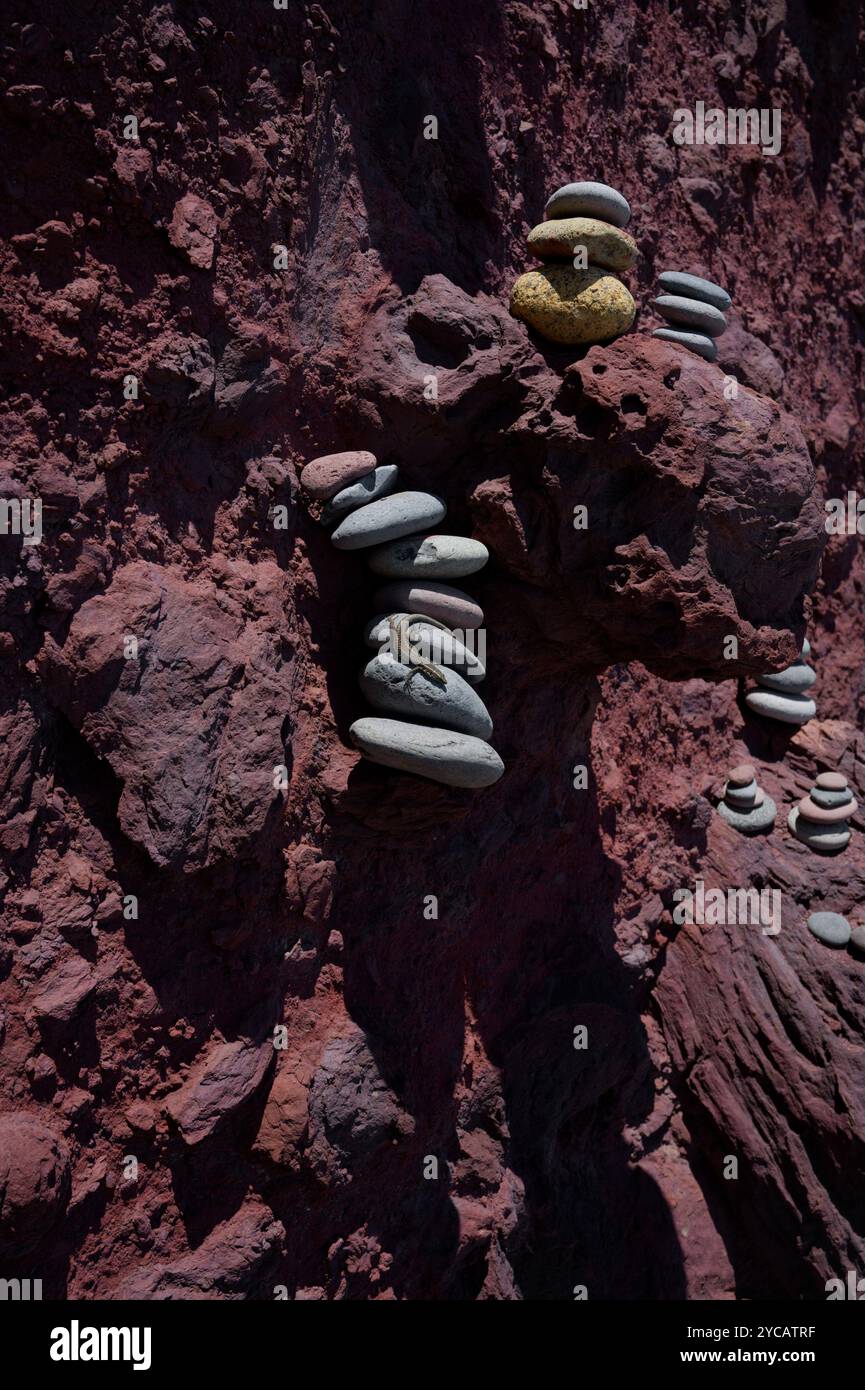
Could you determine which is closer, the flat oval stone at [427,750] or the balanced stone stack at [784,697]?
the flat oval stone at [427,750]

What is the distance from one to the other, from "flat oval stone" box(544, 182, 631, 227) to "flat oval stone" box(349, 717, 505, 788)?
2209 millimetres

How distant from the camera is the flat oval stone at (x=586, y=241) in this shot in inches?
174

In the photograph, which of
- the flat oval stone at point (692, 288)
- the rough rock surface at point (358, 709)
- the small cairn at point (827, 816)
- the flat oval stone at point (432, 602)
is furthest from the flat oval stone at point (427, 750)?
the small cairn at point (827, 816)

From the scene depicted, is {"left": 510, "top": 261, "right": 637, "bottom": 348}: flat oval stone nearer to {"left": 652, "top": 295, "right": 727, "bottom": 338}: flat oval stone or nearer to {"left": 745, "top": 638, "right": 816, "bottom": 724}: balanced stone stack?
{"left": 652, "top": 295, "right": 727, "bottom": 338}: flat oval stone

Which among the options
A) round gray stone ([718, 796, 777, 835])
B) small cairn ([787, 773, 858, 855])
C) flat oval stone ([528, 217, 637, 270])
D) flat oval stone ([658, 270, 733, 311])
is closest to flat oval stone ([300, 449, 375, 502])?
flat oval stone ([528, 217, 637, 270])

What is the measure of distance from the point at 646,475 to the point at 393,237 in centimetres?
147

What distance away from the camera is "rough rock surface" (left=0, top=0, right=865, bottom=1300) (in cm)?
362

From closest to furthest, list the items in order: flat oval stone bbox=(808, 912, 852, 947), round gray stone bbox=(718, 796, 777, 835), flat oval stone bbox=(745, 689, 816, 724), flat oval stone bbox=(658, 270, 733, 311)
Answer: flat oval stone bbox=(658, 270, 733, 311) < flat oval stone bbox=(808, 912, 852, 947) < round gray stone bbox=(718, 796, 777, 835) < flat oval stone bbox=(745, 689, 816, 724)

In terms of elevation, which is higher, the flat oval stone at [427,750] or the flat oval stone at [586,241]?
the flat oval stone at [586,241]

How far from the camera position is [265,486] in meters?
4.19

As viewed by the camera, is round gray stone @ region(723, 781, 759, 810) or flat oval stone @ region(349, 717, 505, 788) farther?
round gray stone @ region(723, 781, 759, 810)

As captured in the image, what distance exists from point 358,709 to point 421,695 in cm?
42

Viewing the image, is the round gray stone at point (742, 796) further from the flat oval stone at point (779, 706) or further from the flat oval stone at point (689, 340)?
the flat oval stone at point (689, 340)

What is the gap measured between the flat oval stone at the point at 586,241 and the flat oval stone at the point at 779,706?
138 inches
